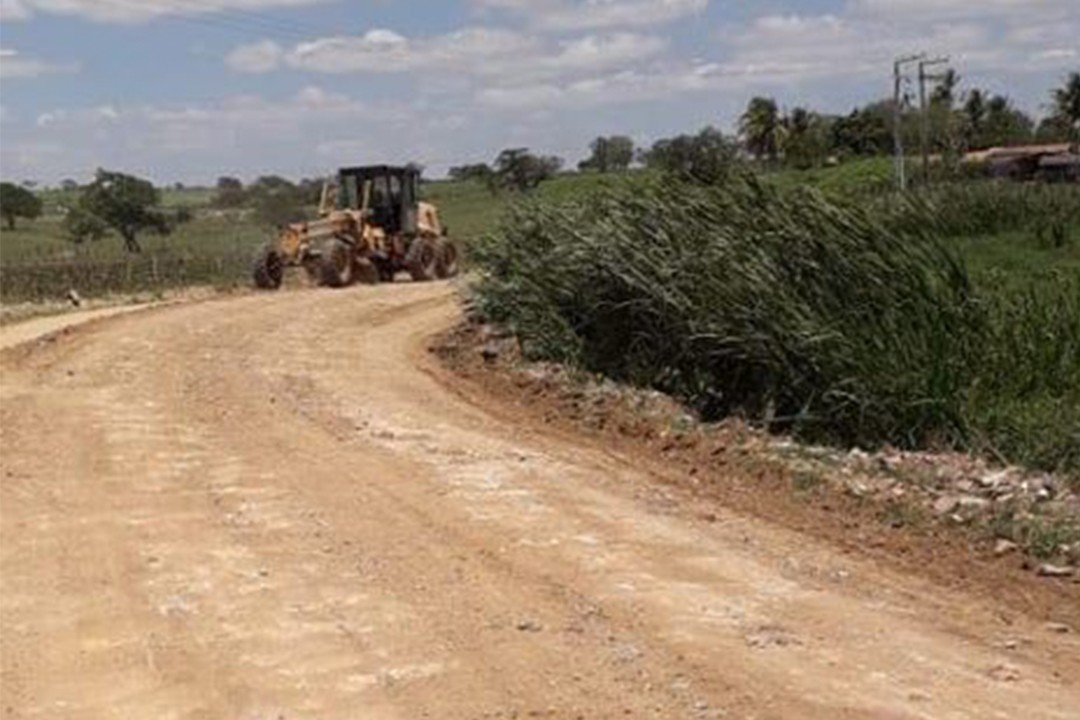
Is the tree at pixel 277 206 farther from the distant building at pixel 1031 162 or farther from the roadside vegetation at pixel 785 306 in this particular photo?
the roadside vegetation at pixel 785 306

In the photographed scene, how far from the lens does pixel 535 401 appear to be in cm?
1370

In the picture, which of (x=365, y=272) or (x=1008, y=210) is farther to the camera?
(x=365, y=272)

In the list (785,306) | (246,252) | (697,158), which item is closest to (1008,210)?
(697,158)

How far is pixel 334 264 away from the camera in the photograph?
3069 cm

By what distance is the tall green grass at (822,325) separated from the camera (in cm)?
1054

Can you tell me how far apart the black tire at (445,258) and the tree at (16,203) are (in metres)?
60.2

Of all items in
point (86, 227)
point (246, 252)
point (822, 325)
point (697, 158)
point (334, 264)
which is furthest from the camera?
point (86, 227)

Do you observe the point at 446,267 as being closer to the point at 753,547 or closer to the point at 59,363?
the point at 59,363

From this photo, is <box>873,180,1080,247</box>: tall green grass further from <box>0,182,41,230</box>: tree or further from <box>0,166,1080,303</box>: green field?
<box>0,182,41,230</box>: tree

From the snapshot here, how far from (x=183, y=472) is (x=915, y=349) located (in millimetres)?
4928

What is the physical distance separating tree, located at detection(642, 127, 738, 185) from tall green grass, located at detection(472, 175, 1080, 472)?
246 millimetres

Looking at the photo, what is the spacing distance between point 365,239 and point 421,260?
5.08 feet

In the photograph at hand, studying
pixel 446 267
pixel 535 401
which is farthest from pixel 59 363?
pixel 446 267

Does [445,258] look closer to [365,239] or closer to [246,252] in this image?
[365,239]
